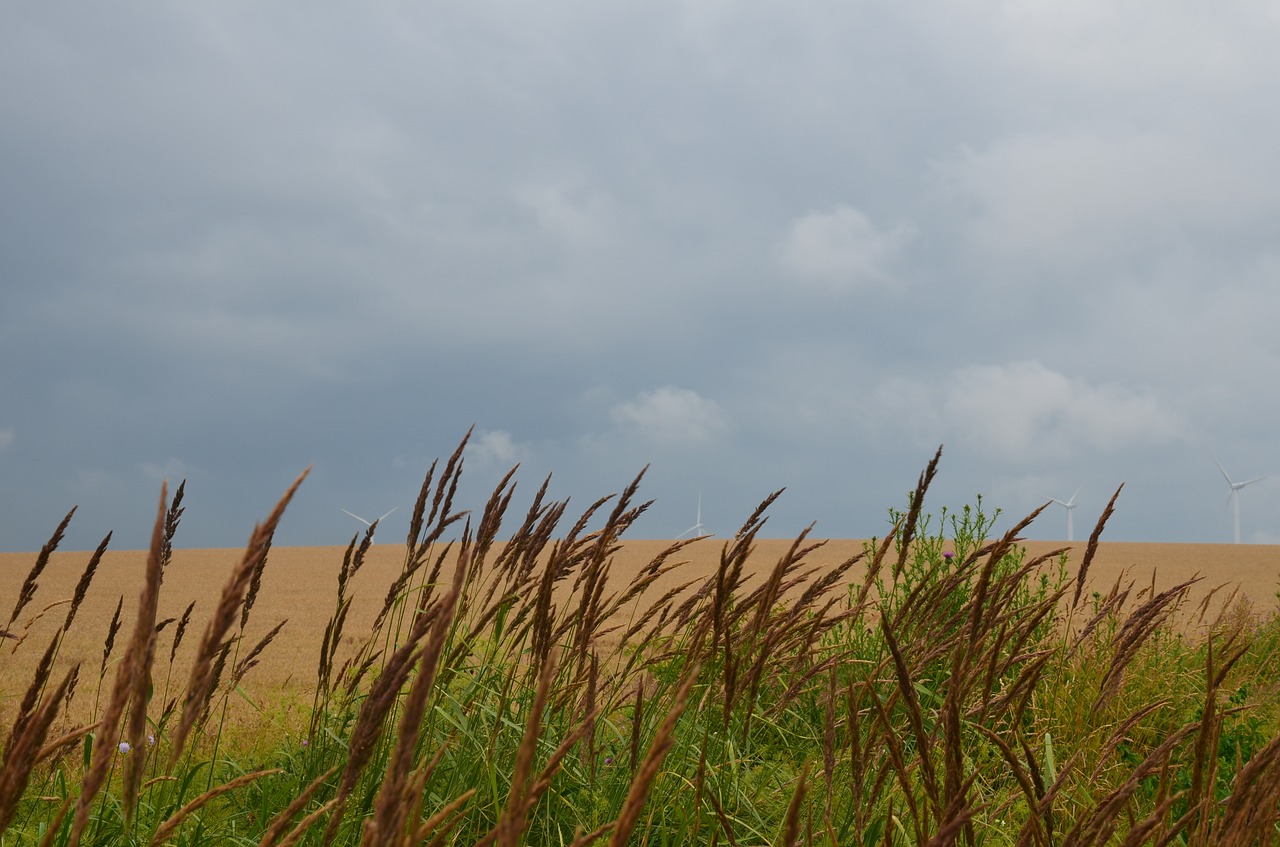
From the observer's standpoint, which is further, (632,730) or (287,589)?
(287,589)

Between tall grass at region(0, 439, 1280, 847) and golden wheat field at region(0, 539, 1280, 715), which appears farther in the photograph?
golden wheat field at region(0, 539, 1280, 715)

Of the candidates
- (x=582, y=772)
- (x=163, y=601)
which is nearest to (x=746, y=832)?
(x=582, y=772)

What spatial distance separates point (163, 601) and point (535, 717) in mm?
11947

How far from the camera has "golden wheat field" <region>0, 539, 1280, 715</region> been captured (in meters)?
6.43

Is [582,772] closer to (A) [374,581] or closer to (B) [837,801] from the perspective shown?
(B) [837,801]

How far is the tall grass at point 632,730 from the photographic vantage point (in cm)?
96

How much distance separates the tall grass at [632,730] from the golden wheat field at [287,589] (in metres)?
0.25

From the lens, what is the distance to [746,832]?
2.58 metres

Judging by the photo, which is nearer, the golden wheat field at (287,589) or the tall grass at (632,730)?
the tall grass at (632,730)

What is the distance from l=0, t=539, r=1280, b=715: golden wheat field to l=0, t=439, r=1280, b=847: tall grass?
0.81ft

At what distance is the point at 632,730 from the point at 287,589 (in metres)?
10.8

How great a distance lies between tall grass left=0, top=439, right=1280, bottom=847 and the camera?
37.9 inches

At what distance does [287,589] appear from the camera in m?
12.0

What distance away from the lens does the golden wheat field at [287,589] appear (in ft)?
21.1
